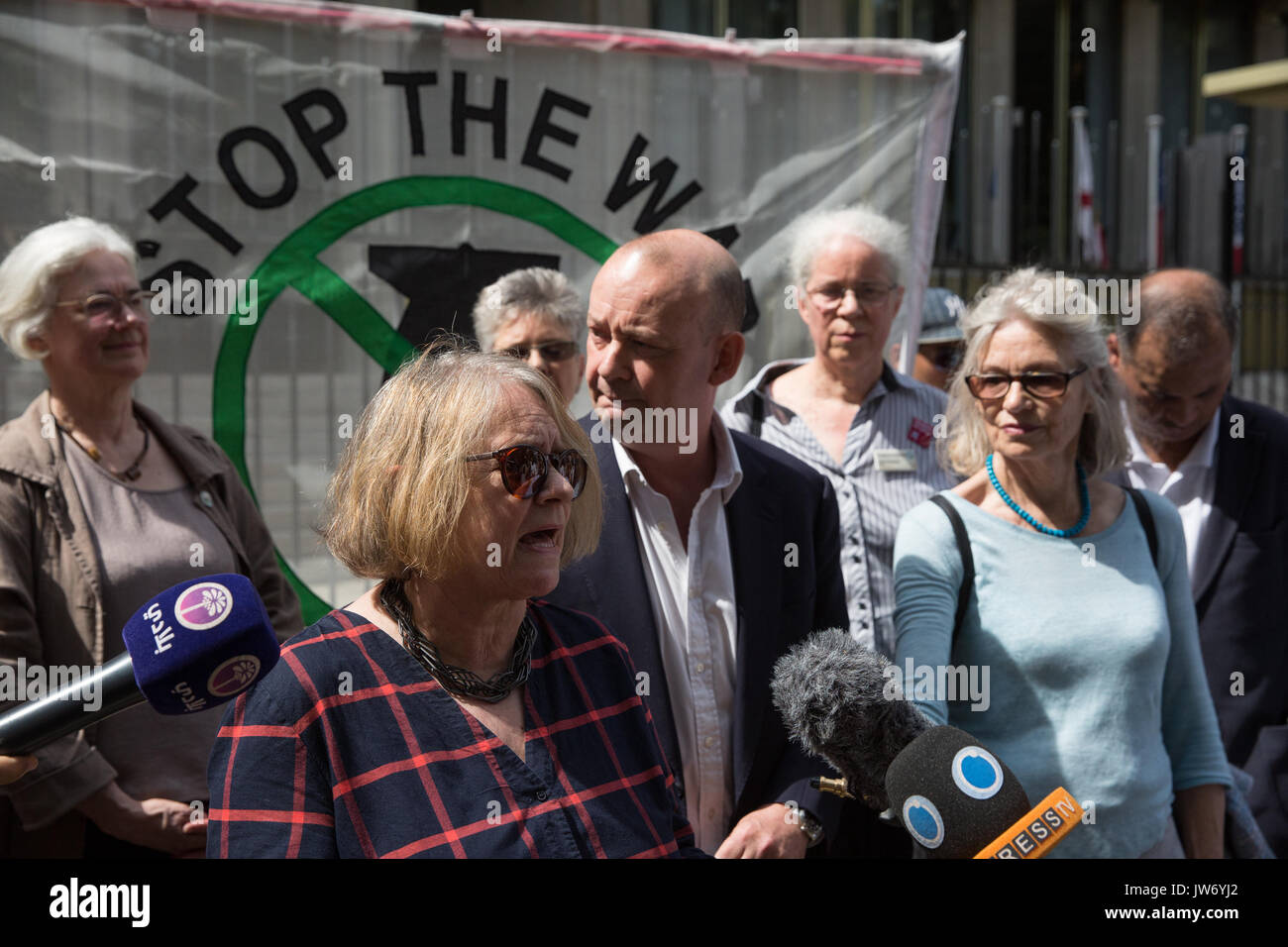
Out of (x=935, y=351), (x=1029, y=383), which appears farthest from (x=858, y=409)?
(x=935, y=351)

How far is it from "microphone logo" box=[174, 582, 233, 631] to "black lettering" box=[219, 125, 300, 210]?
2.51m

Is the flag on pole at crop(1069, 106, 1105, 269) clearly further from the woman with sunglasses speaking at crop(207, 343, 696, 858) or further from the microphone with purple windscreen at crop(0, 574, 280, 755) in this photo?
the microphone with purple windscreen at crop(0, 574, 280, 755)

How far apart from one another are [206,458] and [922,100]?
2.91m

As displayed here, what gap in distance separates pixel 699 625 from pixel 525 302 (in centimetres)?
156

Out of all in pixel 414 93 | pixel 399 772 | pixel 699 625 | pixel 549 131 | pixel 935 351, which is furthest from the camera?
pixel 935 351

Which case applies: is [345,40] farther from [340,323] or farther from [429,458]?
[429,458]

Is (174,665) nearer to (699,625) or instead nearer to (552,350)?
(699,625)

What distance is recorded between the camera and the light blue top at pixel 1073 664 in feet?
8.57

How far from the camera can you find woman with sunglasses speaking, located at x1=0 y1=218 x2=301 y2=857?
282 cm

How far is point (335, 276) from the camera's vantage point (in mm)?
4031

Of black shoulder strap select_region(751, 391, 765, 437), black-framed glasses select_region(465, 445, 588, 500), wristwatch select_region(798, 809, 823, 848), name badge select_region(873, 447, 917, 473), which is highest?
black shoulder strap select_region(751, 391, 765, 437)

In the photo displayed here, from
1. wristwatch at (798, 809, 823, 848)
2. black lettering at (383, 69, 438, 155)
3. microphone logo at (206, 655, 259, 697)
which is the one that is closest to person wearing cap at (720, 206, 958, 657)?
wristwatch at (798, 809, 823, 848)
